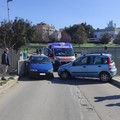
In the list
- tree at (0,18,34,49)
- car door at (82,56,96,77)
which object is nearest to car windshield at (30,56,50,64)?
car door at (82,56,96,77)

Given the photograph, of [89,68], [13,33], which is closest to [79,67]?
[89,68]

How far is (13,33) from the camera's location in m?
53.4

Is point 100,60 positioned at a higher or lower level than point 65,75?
higher

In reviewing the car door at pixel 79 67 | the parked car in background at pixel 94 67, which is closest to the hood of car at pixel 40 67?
the parked car in background at pixel 94 67

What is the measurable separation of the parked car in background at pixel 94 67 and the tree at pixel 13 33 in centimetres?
2862

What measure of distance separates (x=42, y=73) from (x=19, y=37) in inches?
1166

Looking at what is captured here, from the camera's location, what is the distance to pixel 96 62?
2262 cm

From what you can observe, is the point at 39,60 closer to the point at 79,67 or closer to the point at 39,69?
the point at 39,69

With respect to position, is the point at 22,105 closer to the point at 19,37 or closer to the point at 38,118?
the point at 38,118

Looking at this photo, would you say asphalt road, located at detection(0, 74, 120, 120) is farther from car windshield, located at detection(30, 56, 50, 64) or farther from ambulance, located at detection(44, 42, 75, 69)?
ambulance, located at detection(44, 42, 75, 69)

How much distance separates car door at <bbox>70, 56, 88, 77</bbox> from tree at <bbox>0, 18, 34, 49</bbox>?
1130 inches

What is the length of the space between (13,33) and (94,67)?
32.5 metres

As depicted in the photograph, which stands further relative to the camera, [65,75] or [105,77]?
[65,75]

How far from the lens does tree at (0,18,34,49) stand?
171 feet
